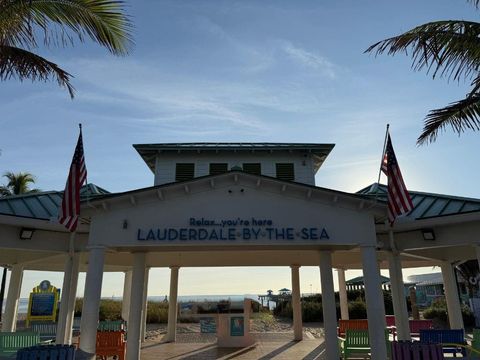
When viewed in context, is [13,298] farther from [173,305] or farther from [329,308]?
[329,308]

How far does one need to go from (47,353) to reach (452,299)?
604 inches

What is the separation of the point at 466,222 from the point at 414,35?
6091 millimetres

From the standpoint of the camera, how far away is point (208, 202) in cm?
1106

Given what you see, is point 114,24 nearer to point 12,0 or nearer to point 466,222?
point 12,0

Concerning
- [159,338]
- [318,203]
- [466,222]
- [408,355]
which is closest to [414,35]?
[318,203]

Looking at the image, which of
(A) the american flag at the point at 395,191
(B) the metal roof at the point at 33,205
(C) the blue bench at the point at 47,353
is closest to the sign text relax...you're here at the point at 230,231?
(A) the american flag at the point at 395,191

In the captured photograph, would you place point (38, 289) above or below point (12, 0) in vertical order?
below

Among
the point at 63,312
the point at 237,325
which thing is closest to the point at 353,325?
the point at 237,325

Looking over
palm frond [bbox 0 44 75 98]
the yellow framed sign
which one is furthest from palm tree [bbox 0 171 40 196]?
palm frond [bbox 0 44 75 98]

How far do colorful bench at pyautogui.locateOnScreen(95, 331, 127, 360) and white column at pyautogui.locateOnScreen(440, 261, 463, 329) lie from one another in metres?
13.3

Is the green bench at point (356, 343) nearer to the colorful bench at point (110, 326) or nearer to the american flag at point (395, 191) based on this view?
the american flag at point (395, 191)

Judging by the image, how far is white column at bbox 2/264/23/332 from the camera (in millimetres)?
16062

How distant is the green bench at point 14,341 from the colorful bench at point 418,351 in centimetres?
1073

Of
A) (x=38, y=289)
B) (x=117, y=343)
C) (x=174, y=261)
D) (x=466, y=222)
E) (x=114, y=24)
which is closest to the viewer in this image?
(x=114, y=24)
